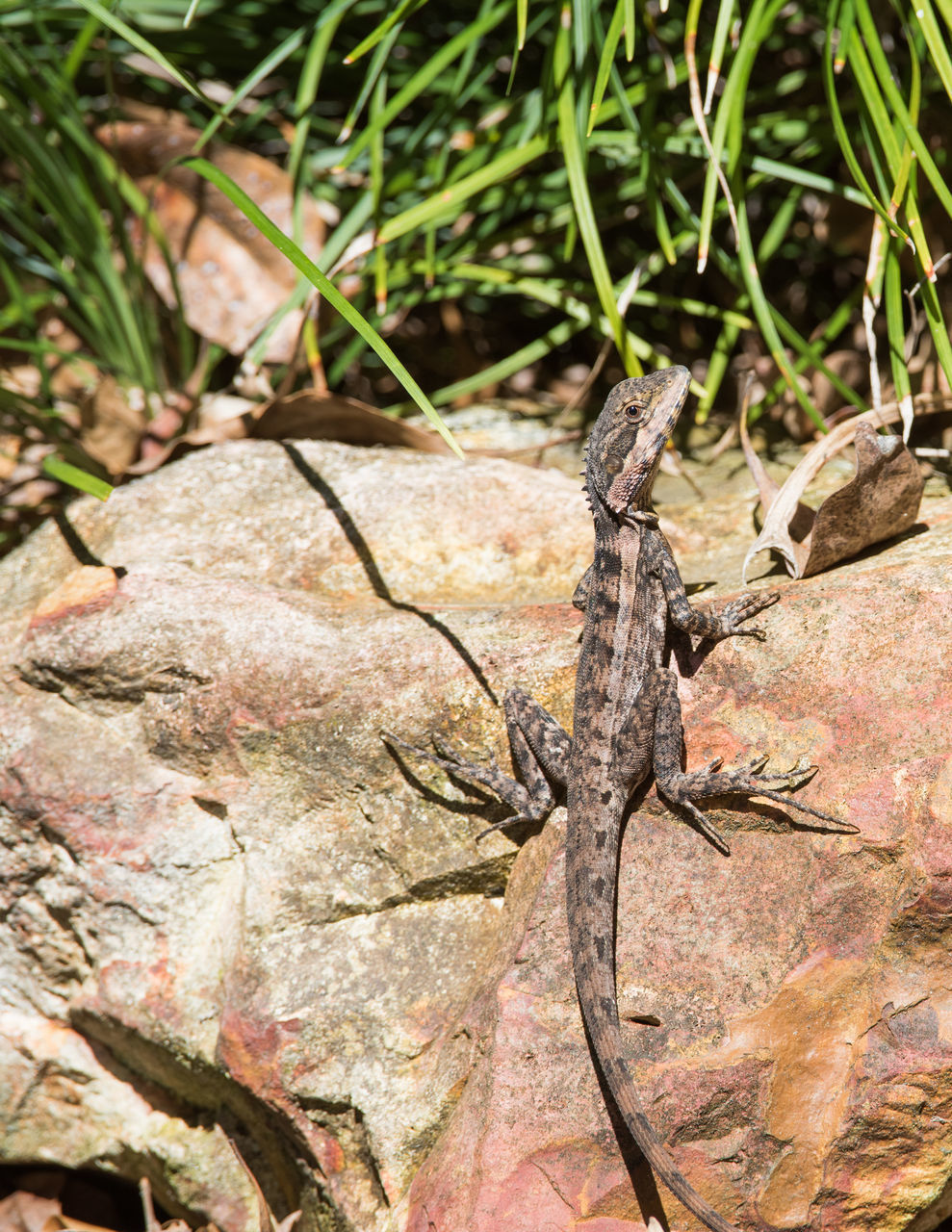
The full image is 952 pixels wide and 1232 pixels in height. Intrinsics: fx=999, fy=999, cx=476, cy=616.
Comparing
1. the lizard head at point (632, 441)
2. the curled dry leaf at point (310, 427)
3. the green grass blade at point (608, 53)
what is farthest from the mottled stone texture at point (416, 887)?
the green grass blade at point (608, 53)

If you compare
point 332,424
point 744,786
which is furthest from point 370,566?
point 744,786

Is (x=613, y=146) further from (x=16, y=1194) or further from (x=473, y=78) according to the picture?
(x=16, y=1194)

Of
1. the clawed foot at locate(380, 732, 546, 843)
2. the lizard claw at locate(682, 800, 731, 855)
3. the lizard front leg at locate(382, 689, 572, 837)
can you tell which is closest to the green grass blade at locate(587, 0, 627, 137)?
the lizard front leg at locate(382, 689, 572, 837)

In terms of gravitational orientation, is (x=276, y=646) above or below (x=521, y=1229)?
above

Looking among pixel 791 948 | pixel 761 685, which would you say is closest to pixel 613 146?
pixel 761 685

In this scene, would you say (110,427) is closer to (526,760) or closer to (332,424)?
(332,424)

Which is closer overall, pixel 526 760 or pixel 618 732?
pixel 618 732

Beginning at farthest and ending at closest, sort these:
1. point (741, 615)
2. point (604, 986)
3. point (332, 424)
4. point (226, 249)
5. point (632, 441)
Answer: point (226, 249)
point (332, 424)
point (632, 441)
point (741, 615)
point (604, 986)

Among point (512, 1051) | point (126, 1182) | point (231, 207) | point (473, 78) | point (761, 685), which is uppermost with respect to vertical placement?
point (473, 78)
